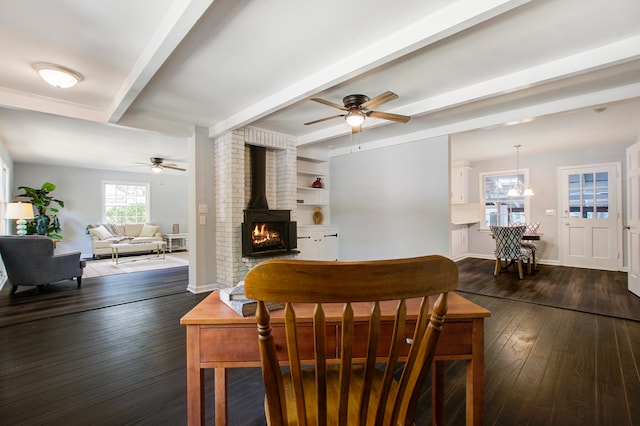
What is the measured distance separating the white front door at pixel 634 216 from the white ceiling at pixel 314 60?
63 cm

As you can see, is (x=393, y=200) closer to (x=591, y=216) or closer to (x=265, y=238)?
(x=265, y=238)

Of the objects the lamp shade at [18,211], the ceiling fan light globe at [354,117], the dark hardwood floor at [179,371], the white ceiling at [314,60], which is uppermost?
the white ceiling at [314,60]

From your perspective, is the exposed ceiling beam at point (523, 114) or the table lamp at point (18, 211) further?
the table lamp at point (18, 211)

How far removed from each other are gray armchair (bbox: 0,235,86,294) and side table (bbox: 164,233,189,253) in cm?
415

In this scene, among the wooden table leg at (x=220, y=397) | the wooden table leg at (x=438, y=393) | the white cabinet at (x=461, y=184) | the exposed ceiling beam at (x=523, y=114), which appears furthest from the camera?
the white cabinet at (x=461, y=184)

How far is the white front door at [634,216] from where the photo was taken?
372cm

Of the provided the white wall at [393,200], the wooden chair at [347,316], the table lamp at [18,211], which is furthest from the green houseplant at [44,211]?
the wooden chair at [347,316]

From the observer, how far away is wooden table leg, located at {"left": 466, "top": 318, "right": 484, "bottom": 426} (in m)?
1.10

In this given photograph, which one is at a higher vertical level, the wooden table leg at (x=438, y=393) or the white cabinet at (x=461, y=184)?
the white cabinet at (x=461, y=184)

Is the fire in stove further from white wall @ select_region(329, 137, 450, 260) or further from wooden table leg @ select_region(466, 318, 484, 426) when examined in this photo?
wooden table leg @ select_region(466, 318, 484, 426)

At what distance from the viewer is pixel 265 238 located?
443 cm

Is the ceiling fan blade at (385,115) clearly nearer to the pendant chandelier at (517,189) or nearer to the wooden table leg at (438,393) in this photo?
the wooden table leg at (438,393)

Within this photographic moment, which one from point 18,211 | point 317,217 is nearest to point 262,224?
point 317,217

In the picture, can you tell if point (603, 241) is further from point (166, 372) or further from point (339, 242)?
point (166, 372)
